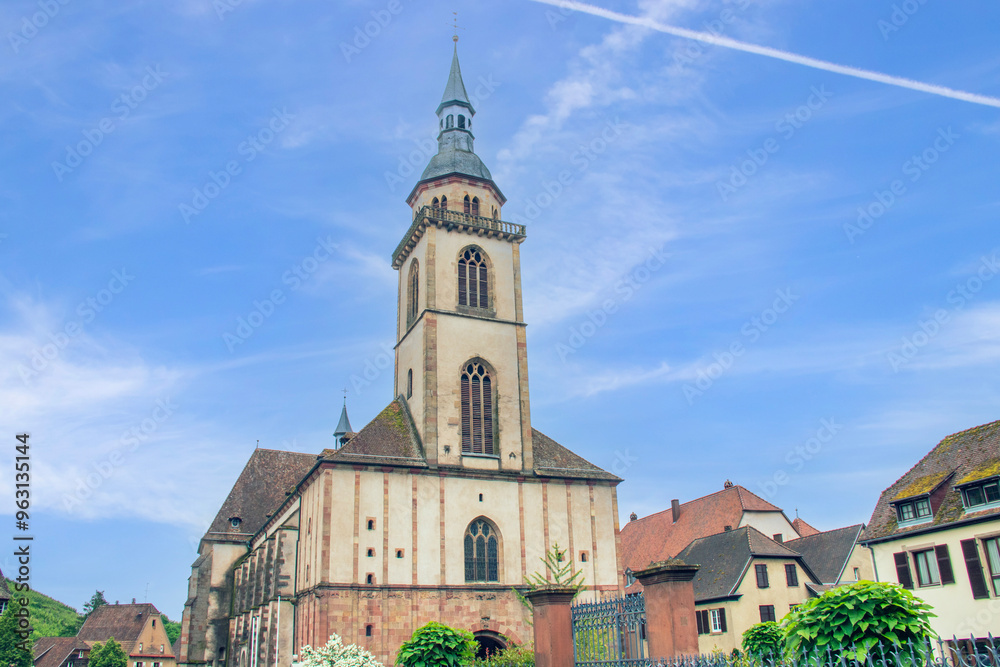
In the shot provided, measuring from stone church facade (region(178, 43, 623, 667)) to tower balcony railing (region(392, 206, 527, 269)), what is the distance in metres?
0.09

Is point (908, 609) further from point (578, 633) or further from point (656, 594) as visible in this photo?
point (578, 633)

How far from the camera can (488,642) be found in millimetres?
34844

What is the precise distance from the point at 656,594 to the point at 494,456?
22.5 meters

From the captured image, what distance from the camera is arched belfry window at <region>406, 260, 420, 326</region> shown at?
138 ft

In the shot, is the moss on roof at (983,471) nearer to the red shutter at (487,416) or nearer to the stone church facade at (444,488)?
the stone church facade at (444,488)

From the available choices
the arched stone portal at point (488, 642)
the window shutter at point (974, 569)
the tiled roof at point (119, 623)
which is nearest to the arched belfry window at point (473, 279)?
the arched stone portal at point (488, 642)

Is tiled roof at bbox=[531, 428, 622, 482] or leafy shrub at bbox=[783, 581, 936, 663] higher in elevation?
tiled roof at bbox=[531, 428, 622, 482]

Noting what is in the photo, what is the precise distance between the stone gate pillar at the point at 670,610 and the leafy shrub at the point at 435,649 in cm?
780

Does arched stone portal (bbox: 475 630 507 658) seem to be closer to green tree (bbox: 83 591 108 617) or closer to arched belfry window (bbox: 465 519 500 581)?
arched belfry window (bbox: 465 519 500 581)

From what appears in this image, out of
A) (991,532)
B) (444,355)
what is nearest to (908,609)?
(991,532)

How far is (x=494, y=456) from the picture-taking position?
3791 cm

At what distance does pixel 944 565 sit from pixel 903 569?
7.21 feet

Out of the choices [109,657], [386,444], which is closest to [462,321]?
[386,444]

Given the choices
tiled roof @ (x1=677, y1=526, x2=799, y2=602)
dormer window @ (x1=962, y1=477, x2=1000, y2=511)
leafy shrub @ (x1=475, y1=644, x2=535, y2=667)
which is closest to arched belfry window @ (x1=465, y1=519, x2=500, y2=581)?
leafy shrub @ (x1=475, y1=644, x2=535, y2=667)
